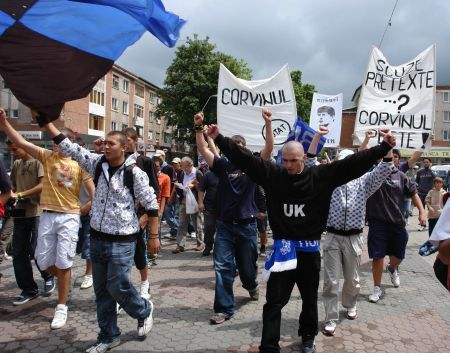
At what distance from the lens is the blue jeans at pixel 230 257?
4.81m

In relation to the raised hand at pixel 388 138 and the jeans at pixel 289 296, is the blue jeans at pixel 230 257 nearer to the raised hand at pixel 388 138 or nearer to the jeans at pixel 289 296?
the jeans at pixel 289 296

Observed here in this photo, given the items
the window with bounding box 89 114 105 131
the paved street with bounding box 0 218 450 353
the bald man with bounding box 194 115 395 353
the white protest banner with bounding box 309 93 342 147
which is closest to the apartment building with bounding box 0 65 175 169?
the window with bounding box 89 114 105 131

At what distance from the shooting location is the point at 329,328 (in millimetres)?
4508

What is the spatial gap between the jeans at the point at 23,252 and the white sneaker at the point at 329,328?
3545 millimetres

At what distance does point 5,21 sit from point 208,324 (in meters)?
3.49

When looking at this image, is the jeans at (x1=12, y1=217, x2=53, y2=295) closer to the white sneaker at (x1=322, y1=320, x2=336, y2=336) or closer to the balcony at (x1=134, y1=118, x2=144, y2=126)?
the white sneaker at (x1=322, y1=320, x2=336, y2=336)

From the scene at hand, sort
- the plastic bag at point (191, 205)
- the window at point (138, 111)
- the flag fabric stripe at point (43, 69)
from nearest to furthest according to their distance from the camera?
the flag fabric stripe at point (43, 69) → the plastic bag at point (191, 205) → the window at point (138, 111)

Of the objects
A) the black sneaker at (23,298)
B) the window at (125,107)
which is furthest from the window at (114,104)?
the black sneaker at (23,298)

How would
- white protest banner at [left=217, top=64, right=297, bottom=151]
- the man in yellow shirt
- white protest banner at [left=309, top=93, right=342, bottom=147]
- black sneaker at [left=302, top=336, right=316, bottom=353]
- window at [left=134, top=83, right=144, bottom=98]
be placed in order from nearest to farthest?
black sneaker at [left=302, top=336, right=316, bottom=353] → the man in yellow shirt → white protest banner at [left=217, top=64, right=297, bottom=151] → white protest banner at [left=309, top=93, right=342, bottom=147] → window at [left=134, top=83, right=144, bottom=98]

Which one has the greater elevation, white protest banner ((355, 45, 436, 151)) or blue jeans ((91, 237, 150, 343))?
white protest banner ((355, 45, 436, 151))

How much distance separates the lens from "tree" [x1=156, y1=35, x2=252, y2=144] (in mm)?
37000

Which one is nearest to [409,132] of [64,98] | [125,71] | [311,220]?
[311,220]

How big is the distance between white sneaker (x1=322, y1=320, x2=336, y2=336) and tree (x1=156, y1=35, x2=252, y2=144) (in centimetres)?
3242

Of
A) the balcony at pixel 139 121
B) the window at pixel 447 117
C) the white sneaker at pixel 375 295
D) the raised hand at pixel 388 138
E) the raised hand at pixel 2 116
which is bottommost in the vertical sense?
the white sneaker at pixel 375 295
